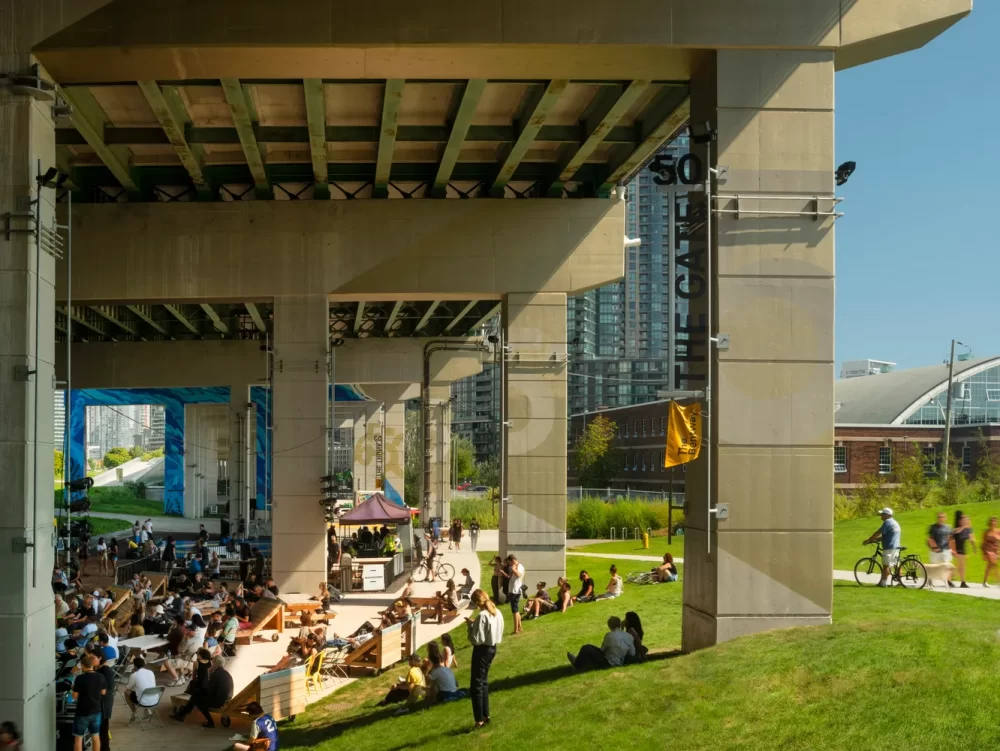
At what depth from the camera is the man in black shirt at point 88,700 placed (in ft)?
43.6

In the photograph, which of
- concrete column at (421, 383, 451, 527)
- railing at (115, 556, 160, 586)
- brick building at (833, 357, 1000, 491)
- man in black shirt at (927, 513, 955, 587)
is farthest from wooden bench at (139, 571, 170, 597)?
brick building at (833, 357, 1000, 491)

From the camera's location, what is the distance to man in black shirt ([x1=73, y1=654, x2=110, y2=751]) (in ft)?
43.6

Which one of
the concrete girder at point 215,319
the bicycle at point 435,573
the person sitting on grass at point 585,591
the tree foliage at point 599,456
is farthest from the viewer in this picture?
the tree foliage at point 599,456

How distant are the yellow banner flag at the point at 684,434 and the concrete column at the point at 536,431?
14250 mm

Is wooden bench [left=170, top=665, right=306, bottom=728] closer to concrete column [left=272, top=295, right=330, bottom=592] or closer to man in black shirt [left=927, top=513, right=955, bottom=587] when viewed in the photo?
man in black shirt [left=927, top=513, right=955, bottom=587]

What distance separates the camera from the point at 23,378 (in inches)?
551

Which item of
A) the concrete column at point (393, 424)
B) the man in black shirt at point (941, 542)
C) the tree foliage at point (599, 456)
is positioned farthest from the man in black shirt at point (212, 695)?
the tree foliage at point (599, 456)

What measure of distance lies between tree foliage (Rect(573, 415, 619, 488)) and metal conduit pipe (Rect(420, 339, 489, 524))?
1420 inches

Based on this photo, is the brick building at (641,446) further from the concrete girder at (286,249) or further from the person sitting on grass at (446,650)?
the person sitting on grass at (446,650)

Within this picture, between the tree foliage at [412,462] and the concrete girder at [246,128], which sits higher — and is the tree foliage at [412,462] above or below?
below

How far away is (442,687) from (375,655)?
443cm

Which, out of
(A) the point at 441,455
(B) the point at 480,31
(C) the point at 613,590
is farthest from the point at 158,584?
(A) the point at 441,455

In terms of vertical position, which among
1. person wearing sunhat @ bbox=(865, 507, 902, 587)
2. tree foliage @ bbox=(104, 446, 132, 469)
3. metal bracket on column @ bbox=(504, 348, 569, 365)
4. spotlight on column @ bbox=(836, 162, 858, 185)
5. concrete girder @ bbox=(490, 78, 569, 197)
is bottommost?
tree foliage @ bbox=(104, 446, 132, 469)

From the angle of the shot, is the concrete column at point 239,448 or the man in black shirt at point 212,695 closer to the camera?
the man in black shirt at point 212,695
